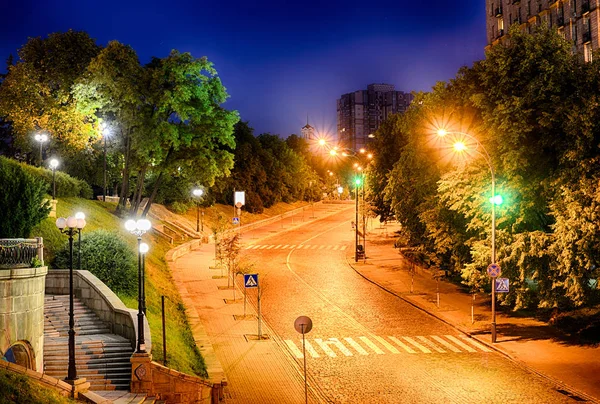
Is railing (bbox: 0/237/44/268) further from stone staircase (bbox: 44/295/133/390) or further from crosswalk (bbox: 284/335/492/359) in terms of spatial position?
crosswalk (bbox: 284/335/492/359)

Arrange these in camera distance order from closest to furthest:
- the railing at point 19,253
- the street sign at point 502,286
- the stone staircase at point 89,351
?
the railing at point 19,253
the stone staircase at point 89,351
the street sign at point 502,286

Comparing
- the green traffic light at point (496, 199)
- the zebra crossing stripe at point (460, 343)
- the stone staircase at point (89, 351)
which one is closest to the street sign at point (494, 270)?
the green traffic light at point (496, 199)

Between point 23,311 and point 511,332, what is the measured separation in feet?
63.4

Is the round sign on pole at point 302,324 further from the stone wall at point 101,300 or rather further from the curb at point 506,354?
the curb at point 506,354

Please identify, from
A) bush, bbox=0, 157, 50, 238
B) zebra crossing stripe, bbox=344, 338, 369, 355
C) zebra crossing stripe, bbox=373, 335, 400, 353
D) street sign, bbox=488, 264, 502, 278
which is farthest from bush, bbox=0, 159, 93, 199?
street sign, bbox=488, 264, 502, 278

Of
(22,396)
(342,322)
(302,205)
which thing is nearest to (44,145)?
(342,322)

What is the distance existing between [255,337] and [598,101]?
1622 centimetres

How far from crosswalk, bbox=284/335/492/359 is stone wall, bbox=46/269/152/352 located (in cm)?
626

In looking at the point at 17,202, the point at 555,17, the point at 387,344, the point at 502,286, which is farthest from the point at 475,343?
the point at 555,17

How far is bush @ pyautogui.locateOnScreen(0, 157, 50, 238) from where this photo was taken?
83.7 ft

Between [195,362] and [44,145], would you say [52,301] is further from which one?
[44,145]

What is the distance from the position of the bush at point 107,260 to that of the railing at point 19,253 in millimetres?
8132

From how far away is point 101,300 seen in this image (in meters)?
23.1

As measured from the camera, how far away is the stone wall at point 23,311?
16.7 meters
